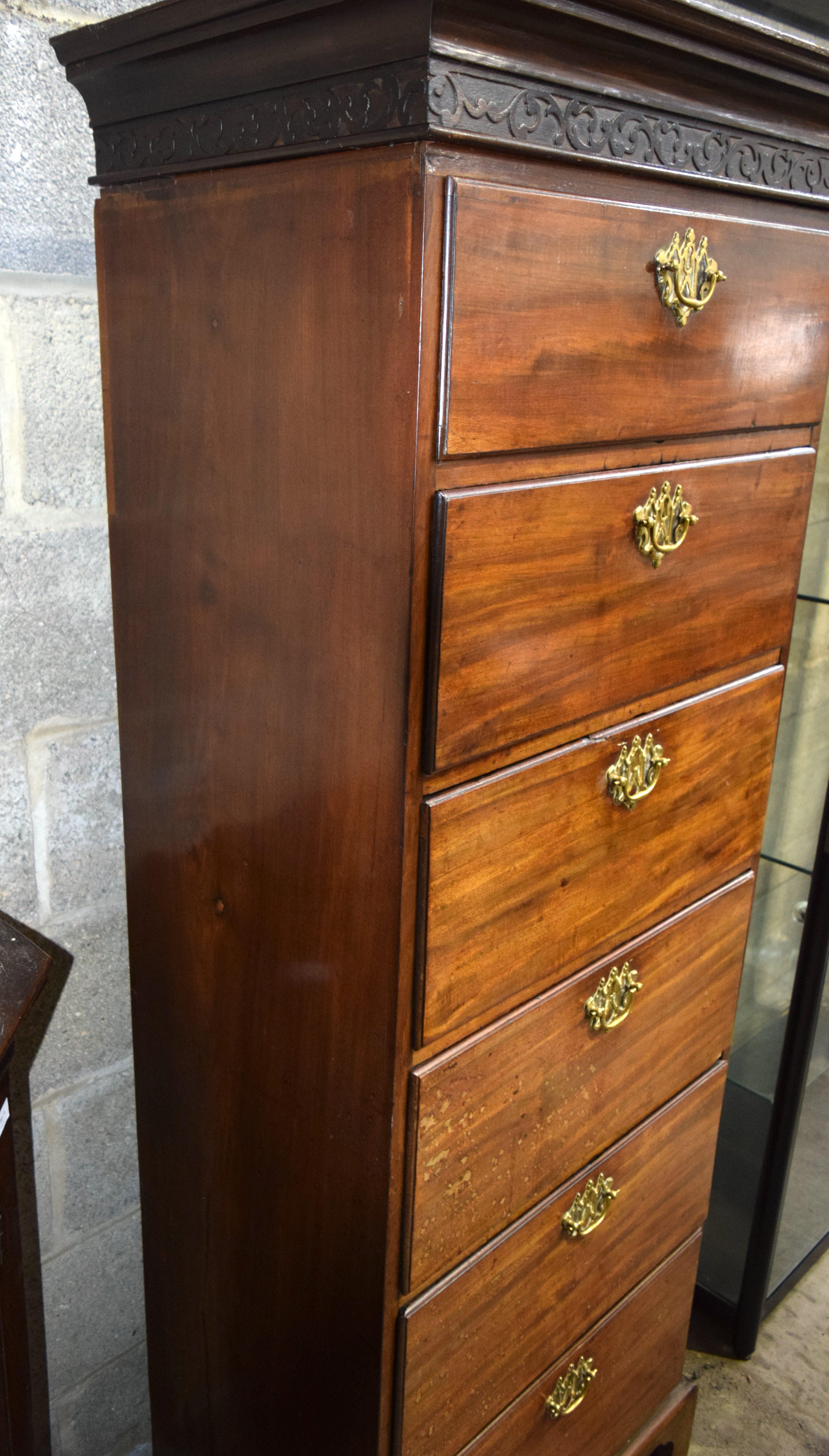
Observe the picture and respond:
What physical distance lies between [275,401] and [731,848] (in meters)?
0.74

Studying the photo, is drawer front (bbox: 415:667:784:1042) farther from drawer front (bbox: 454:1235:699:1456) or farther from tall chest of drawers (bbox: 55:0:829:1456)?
drawer front (bbox: 454:1235:699:1456)

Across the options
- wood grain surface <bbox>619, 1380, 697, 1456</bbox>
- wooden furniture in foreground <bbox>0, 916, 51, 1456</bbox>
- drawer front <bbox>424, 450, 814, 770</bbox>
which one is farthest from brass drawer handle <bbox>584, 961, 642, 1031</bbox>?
wood grain surface <bbox>619, 1380, 697, 1456</bbox>

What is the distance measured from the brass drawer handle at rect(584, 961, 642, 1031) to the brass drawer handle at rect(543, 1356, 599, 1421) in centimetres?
47

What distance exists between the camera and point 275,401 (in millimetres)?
903

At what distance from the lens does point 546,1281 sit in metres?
1.22

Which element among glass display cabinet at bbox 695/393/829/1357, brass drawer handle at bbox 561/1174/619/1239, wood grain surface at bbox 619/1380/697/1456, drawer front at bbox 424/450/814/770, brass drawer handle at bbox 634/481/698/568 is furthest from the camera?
glass display cabinet at bbox 695/393/829/1357

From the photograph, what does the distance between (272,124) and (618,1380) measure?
148 cm

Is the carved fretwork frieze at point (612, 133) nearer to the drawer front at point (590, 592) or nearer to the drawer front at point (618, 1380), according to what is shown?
the drawer front at point (590, 592)

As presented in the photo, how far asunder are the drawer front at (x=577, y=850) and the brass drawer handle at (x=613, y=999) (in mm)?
35

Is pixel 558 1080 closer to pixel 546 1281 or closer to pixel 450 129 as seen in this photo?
pixel 546 1281

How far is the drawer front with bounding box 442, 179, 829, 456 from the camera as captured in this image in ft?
2.62

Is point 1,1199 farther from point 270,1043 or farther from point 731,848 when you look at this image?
point 731,848

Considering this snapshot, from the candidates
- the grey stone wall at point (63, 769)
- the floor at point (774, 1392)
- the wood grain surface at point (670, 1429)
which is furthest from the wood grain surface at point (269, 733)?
the floor at point (774, 1392)

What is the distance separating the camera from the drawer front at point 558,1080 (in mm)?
1022
